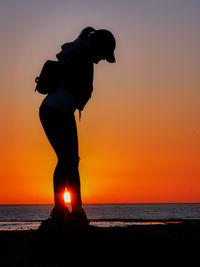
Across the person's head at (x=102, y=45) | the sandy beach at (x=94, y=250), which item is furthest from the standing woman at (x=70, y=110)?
the sandy beach at (x=94, y=250)

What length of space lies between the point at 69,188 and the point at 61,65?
1.92 m

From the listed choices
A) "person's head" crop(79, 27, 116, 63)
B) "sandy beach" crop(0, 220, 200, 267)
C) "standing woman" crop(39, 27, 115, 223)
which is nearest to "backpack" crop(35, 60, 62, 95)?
Result: "standing woman" crop(39, 27, 115, 223)

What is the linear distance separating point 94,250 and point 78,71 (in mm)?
2802

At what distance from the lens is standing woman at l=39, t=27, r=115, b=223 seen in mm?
7477

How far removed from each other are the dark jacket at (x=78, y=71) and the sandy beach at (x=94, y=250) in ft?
6.81

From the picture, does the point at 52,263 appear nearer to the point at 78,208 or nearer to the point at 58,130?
the point at 78,208

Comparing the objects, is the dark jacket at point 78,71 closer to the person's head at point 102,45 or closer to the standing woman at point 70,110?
the standing woman at point 70,110

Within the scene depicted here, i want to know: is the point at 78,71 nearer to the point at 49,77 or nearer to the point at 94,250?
the point at 49,77

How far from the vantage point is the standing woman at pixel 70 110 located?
7.48 m

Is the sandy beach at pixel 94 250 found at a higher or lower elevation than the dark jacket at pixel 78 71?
lower

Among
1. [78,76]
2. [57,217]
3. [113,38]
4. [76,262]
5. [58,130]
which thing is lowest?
[76,262]

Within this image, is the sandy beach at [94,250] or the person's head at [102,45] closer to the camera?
the sandy beach at [94,250]

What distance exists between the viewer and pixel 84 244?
666 cm

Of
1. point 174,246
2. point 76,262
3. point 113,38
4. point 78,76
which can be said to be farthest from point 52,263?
point 113,38
